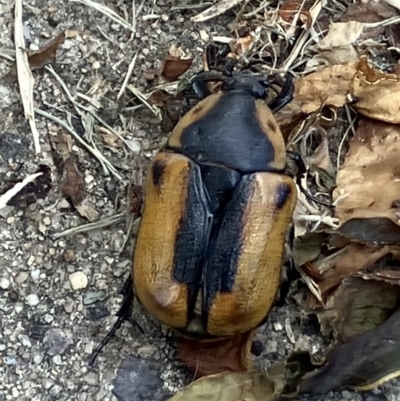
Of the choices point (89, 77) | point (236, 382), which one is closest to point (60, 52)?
point (89, 77)

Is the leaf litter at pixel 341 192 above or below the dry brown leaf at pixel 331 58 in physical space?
below

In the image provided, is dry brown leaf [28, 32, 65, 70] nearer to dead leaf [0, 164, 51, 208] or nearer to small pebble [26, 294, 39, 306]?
dead leaf [0, 164, 51, 208]

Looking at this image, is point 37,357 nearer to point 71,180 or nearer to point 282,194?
point 71,180

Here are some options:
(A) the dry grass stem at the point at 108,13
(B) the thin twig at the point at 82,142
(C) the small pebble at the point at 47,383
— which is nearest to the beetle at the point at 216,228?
(B) the thin twig at the point at 82,142

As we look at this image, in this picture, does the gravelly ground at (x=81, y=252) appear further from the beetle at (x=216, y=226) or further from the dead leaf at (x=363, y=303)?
the beetle at (x=216, y=226)

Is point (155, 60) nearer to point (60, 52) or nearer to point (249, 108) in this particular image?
point (60, 52)

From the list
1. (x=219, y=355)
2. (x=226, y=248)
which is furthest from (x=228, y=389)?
(x=226, y=248)
